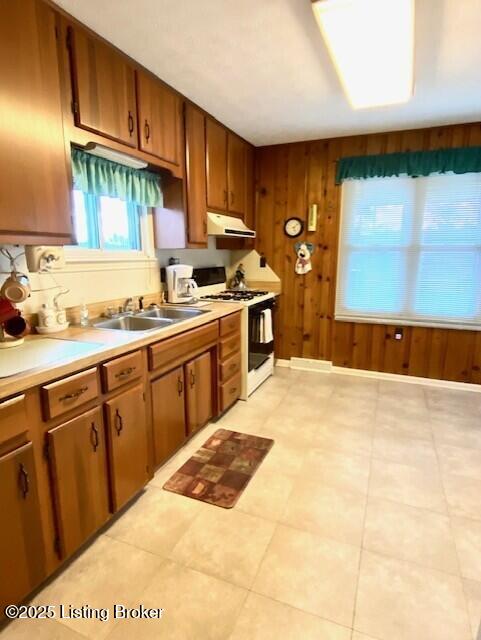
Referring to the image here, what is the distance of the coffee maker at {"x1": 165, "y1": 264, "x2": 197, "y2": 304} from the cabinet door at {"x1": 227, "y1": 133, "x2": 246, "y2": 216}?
3.08ft

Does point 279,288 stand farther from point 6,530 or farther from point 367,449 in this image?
point 6,530

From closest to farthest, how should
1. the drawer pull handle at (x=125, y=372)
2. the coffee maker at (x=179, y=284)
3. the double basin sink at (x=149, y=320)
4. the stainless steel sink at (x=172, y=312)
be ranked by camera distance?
1. the drawer pull handle at (x=125, y=372)
2. the double basin sink at (x=149, y=320)
3. the stainless steel sink at (x=172, y=312)
4. the coffee maker at (x=179, y=284)

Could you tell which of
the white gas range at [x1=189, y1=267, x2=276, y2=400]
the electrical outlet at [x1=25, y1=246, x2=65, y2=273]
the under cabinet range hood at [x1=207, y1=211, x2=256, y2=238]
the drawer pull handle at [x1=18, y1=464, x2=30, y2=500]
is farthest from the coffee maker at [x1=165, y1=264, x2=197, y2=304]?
the drawer pull handle at [x1=18, y1=464, x2=30, y2=500]

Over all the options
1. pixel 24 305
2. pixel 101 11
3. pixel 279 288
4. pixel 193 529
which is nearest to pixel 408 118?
pixel 279 288

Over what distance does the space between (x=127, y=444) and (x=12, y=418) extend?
708 millimetres

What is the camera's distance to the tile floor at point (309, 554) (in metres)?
1.34

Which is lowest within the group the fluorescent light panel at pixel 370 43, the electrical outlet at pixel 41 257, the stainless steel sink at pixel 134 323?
the stainless steel sink at pixel 134 323

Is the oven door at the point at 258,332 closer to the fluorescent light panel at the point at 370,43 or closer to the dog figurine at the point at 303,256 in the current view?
the dog figurine at the point at 303,256

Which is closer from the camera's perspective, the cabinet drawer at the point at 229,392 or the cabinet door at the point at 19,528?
the cabinet door at the point at 19,528

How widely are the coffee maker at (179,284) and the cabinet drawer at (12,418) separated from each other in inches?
69.5

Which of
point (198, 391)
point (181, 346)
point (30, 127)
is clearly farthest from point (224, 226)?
point (30, 127)

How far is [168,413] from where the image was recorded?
221 cm

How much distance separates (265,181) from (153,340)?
2.79 meters

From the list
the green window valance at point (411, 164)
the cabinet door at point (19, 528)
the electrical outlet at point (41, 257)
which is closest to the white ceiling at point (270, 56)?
the green window valance at point (411, 164)
